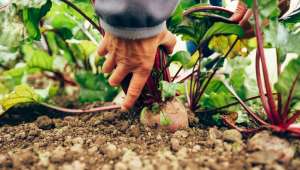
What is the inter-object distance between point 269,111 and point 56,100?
1.18 m

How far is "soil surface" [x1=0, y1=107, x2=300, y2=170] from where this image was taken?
3.89 ft

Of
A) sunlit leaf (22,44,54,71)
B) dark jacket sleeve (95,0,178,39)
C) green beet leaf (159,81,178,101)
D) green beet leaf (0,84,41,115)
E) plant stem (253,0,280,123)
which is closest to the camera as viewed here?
dark jacket sleeve (95,0,178,39)

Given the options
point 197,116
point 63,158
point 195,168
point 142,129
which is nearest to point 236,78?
point 197,116

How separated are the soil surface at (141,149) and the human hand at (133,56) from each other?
157 millimetres

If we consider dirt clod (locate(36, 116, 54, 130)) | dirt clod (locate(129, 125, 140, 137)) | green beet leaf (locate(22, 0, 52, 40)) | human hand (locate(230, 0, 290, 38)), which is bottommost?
dirt clod (locate(129, 125, 140, 137))

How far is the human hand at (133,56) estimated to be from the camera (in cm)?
127

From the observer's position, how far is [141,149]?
131 centimetres

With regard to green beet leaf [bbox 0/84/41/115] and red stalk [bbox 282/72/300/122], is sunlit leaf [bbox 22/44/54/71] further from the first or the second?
red stalk [bbox 282/72/300/122]

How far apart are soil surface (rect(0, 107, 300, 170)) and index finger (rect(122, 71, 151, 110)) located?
0.10 metres

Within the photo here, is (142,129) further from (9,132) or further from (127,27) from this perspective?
(9,132)

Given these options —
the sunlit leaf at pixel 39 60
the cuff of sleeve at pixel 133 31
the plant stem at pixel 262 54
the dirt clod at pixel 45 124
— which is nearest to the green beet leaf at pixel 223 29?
the plant stem at pixel 262 54

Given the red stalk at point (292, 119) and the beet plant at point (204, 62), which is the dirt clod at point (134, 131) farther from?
the red stalk at point (292, 119)

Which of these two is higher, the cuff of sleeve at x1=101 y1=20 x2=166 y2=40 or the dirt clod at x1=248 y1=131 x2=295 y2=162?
the cuff of sleeve at x1=101 y1=20 x2=166 y2=40

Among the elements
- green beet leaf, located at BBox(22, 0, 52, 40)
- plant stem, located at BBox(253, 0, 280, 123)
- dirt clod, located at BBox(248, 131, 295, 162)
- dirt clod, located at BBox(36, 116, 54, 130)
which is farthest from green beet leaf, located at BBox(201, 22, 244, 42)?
dirt clod, located at BBox(36, 116, 54, 130)
